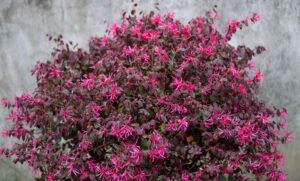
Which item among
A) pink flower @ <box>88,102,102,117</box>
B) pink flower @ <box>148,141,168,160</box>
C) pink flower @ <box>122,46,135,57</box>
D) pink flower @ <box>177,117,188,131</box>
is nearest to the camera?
pink flower @ <box>148,141,168,160</box>

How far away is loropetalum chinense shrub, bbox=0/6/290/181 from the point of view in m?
4.46

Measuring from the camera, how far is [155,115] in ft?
14.9

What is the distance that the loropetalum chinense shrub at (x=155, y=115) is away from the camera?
4461mm

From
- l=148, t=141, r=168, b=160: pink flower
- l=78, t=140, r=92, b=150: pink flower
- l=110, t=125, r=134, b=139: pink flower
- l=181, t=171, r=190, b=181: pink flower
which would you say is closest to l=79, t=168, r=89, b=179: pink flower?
l=78, t=140, r=92, b=150: pink flower

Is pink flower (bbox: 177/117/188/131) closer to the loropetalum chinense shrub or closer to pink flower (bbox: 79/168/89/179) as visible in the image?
the loropetalum chinense shrub

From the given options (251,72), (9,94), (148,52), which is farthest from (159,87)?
(9,94)

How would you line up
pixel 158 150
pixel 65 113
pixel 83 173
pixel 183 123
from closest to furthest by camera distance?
pixel 158 150
pixel 183 123
pixel 83 173
pixel 65 113

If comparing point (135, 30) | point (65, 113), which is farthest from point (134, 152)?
point (135, 30)

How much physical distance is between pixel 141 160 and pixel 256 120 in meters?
0.85

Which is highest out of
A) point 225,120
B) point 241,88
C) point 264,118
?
point 241,88

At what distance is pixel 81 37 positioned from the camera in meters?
6.61

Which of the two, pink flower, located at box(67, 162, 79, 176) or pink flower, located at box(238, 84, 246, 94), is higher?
pink flower, located at box(238, 84, 246, 94)

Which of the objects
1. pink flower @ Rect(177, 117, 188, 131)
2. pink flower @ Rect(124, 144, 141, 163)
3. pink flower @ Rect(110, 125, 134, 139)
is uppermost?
pink flower @ Rect(177, 117, 188, 131)

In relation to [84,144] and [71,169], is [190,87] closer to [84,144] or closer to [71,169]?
[84,144]
